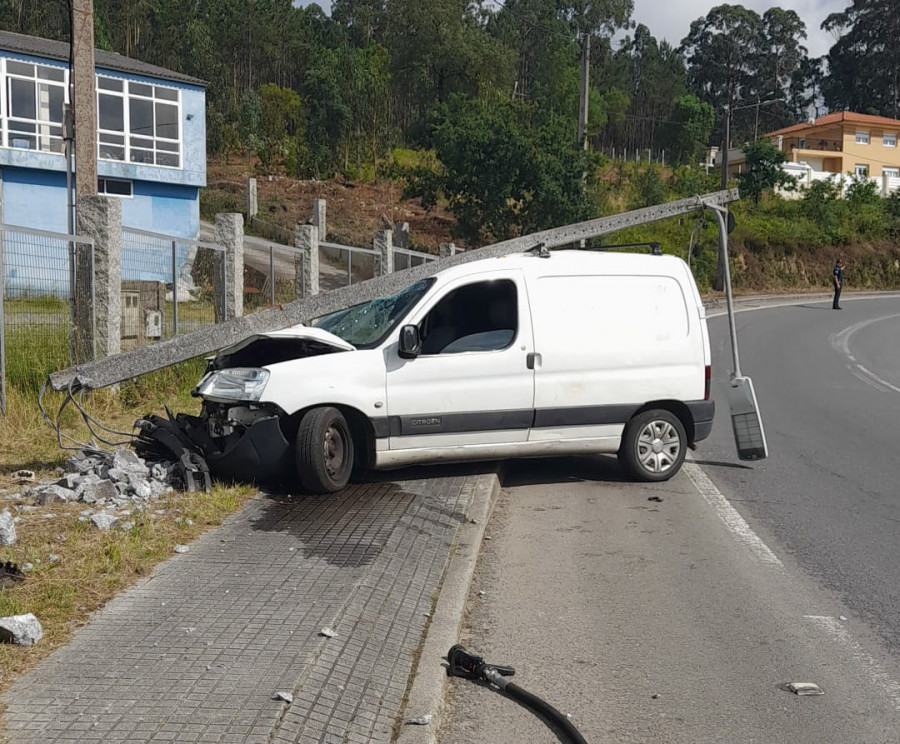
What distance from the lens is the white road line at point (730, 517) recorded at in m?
6.86

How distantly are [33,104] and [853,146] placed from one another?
71.2 metres

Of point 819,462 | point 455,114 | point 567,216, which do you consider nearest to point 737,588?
point 819,462

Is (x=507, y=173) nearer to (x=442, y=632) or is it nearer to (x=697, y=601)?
(x=697, y=601)

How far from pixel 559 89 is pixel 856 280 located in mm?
25652

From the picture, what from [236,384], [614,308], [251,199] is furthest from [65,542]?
[251,199]

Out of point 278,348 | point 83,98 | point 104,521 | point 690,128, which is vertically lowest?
point 104,521

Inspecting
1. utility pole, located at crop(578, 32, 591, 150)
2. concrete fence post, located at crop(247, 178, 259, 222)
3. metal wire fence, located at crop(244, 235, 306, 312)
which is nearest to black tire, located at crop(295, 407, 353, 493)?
metal wire fence, located at crop(244, 235, 306, 312)

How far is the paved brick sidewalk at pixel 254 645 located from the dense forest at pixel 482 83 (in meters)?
33.6

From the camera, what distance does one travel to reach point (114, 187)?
123ft

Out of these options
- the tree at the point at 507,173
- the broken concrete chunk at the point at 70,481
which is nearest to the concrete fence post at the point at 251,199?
the tree at the point at 507,173

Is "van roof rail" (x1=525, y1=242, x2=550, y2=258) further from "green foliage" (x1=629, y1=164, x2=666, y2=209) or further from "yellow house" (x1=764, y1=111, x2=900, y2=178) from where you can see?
"yellow house" (x1=764, y1=111, x2=900, y2=178)

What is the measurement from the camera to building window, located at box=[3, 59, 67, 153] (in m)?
34.3

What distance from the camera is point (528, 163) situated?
128ft

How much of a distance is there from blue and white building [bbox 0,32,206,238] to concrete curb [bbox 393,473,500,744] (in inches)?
1188
